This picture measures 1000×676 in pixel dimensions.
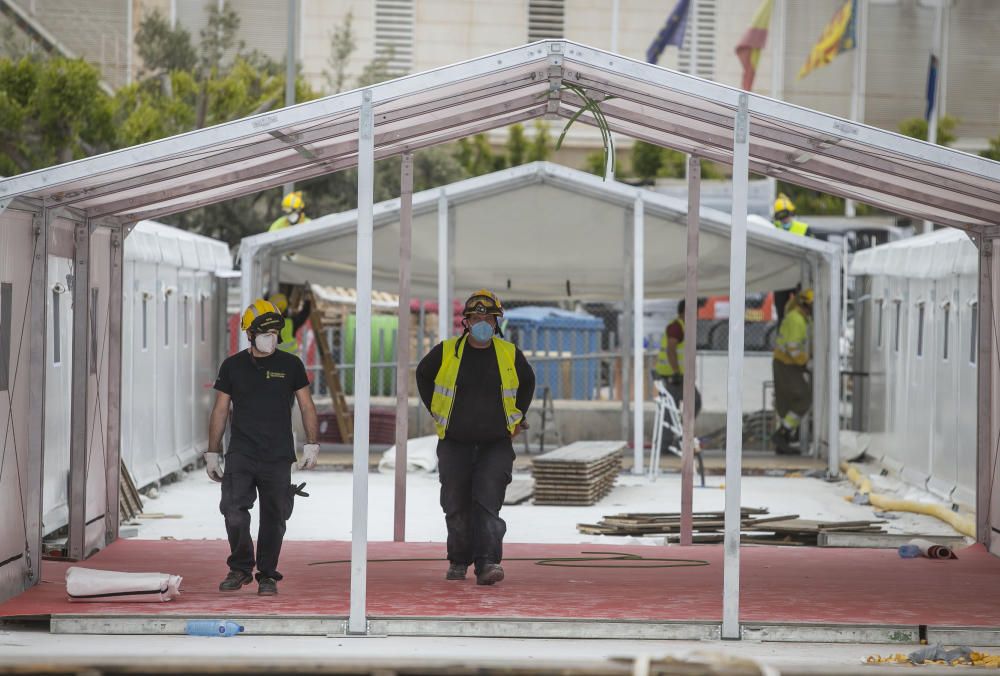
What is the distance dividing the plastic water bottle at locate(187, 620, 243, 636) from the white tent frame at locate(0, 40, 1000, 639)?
0.67 meters

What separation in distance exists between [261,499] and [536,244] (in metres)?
11.1

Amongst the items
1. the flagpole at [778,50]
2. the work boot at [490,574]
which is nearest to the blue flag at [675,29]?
the flagpole at [778,50]

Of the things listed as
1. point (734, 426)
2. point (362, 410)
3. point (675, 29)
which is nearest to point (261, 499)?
point (362, 410)

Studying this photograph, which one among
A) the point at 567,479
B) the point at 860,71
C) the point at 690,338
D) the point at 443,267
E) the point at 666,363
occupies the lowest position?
the point at 567,479

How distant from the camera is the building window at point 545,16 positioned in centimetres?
4767

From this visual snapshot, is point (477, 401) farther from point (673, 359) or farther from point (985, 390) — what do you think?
point (673, 359)

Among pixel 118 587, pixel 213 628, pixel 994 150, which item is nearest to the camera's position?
pixel 213 628

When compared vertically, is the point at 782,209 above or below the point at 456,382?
above

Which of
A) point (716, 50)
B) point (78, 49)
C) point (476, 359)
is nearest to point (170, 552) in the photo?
point (476, 359)

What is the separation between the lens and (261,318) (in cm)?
966

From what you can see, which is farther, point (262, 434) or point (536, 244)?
point (536, 244)

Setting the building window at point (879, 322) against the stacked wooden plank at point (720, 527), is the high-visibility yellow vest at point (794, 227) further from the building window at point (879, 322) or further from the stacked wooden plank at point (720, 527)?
the stacked wooden plank at point (720, 527)

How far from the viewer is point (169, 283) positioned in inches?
691

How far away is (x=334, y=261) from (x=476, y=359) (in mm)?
10643
